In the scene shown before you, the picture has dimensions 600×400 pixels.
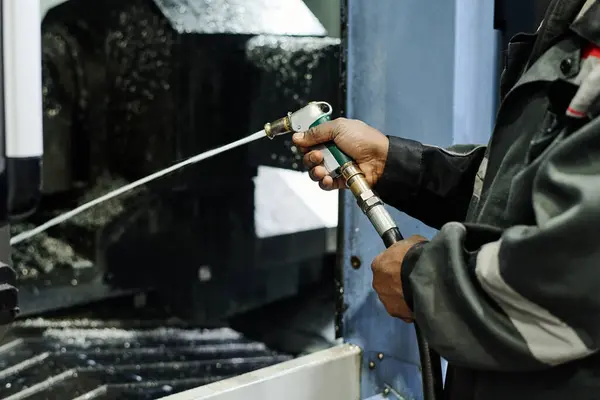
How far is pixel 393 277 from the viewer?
67cm

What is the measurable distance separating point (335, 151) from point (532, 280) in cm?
40

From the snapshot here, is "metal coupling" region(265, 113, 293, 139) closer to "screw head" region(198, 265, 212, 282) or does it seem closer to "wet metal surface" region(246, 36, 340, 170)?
"wet metal surface" region(246, 36, 340, 170)

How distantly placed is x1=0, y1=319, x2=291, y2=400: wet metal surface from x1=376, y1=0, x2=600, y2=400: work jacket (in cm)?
54

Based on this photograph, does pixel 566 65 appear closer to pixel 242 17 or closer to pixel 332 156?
pixel 332 156

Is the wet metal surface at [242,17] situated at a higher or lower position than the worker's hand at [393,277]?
higher

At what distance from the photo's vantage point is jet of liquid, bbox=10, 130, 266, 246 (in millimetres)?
1035

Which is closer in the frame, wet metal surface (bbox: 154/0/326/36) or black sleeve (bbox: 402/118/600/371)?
black sleeve (bbox: 402/118/600/371)

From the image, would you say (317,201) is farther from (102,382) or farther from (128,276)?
(102,382)

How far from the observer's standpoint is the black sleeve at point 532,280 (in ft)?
1.66

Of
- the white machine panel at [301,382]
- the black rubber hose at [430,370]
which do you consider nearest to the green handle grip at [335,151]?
the black rubber hose at [430,370]

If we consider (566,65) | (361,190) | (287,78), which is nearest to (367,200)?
(361,190)

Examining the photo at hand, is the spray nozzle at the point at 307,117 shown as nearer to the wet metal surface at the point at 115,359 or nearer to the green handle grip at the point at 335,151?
the green handle grip at the point at 335,151

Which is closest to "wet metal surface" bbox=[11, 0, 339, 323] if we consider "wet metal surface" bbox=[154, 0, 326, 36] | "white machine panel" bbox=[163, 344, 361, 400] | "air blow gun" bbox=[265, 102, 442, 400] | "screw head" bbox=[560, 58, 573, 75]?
"wet metal surface" bbox=[154, 0, 326, 36]

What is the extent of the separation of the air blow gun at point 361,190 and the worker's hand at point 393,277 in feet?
0.15
